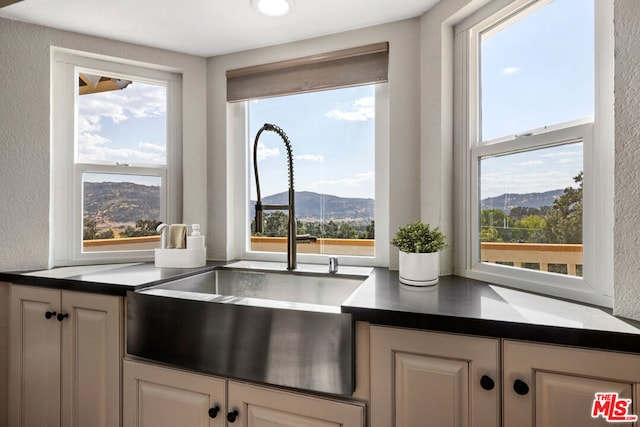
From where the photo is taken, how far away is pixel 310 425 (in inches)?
41.9

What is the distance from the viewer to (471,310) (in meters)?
0.98

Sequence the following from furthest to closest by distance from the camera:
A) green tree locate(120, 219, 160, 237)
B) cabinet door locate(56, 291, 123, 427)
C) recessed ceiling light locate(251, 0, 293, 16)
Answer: green tree locate(120, 219, 160, 237)
recessed ceiling light locate(251, 0, 293, 16)
cabinet door locate(56, 291, 123, 427)

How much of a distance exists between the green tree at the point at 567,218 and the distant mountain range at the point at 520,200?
0.08ft

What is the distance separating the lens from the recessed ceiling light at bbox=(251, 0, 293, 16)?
152cm

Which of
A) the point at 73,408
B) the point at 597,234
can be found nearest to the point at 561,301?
the point at 597,234

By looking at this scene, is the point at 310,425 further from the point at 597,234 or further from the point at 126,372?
the point at 597,234

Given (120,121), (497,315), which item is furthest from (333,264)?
(120,121)

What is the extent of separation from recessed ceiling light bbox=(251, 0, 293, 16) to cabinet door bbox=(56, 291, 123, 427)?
1411 mm

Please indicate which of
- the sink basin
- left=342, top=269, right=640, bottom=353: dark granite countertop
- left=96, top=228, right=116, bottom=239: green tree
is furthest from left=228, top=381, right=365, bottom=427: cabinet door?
left=96, top=228, right=116, bottom=239: green tree

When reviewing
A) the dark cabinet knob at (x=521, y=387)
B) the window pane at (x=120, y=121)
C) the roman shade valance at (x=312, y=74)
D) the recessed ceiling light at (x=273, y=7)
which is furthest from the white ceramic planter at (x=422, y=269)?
the window pane at (x=120, y=121)

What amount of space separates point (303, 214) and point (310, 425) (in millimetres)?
1114

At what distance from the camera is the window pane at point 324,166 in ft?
5.98

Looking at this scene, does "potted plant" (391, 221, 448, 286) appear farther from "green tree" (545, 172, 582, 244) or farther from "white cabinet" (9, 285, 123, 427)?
"white cabinet" (9, 285, 123, 427)

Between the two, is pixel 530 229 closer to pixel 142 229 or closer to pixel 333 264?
pixel 333 264
